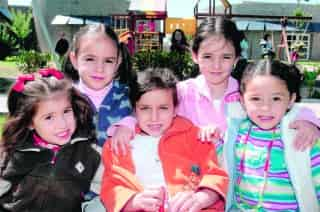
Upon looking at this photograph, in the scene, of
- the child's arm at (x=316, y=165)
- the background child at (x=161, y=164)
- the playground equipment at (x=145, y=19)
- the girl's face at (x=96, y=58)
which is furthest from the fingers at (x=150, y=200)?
the playground equipment at (x=145, y=19)

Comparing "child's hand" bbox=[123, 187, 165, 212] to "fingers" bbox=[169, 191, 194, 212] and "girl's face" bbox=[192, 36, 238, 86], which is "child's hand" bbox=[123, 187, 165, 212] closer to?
"fingers" bbox=[169, 191, 194, 212]

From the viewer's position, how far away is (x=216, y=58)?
2627 millimetres

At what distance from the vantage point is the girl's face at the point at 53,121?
7.37 ft

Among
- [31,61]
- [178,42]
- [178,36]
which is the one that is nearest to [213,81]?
[178,42]

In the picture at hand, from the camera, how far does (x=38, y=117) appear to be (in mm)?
2262

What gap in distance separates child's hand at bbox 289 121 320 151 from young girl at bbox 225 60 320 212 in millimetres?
26

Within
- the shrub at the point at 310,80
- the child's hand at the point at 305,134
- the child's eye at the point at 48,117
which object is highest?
the child's eye at the point at 48,117

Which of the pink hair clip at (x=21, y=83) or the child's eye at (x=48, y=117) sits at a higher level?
the pink hair clip at (x=21, y=83)

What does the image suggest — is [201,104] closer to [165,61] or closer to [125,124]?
[125,124]

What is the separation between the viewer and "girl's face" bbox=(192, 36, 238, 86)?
2615mm

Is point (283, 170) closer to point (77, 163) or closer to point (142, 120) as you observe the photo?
point (142, 120)

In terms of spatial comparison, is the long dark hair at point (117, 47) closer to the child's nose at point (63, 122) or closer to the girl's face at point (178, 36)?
the child's nose at point (63, 122)

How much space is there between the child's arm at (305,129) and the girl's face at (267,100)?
83 millimetres

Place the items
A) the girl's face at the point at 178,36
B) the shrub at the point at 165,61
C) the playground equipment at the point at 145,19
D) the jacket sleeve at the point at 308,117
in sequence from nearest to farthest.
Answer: the jacket sleeve at the point at 308,117
the shrub at the point at 165,61
the girl's face at the point at 178,36
the playground equipment at the point at 145,19
